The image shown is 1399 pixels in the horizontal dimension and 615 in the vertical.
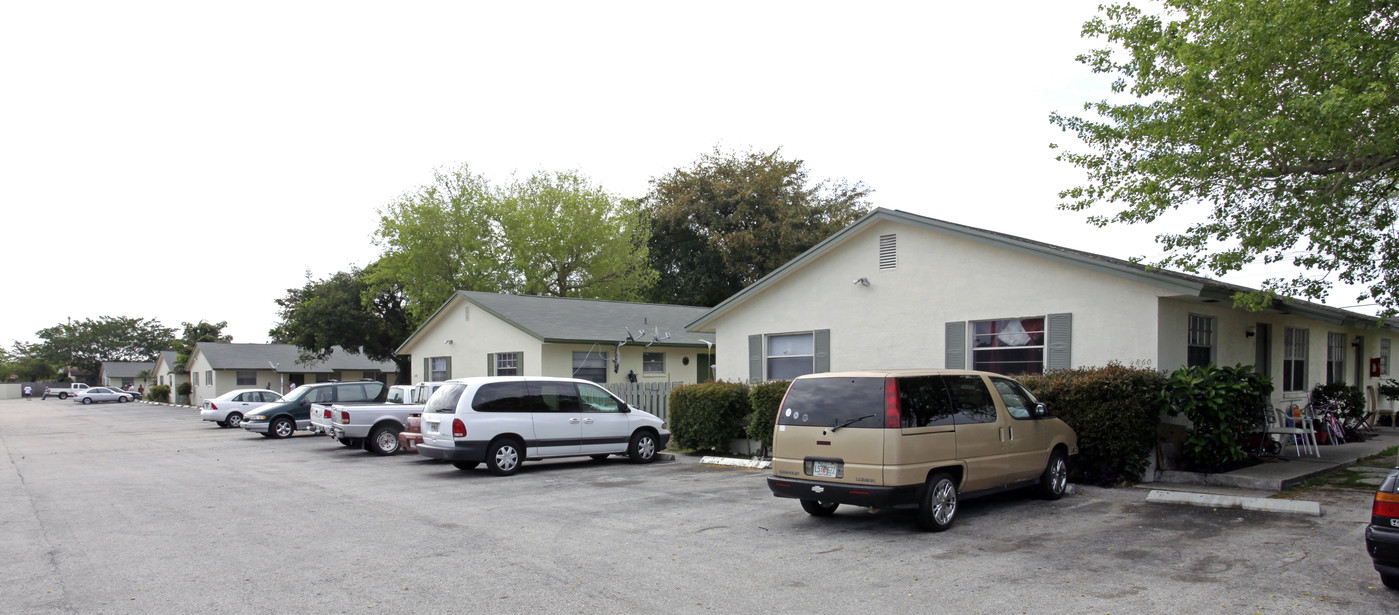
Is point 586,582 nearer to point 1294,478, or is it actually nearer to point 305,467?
point 1294,478

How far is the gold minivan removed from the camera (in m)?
8.50

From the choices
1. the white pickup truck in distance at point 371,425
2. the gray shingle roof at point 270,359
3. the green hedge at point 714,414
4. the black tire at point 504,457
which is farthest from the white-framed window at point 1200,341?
the gray shingle roof at point 270,359

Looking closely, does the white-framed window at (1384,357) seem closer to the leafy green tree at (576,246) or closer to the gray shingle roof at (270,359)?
the leafy green tree at (576,246)

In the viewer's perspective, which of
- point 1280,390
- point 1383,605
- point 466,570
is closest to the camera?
point 1383,605

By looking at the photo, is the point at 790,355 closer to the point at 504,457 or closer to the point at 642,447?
the point at 642,447

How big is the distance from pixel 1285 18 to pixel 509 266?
39.5 m

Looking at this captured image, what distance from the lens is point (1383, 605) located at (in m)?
5.89

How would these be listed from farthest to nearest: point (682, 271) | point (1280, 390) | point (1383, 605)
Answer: point (682, 271) → point (1280, 390) → point (1383, 605)

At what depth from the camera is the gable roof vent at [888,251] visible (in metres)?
15.4

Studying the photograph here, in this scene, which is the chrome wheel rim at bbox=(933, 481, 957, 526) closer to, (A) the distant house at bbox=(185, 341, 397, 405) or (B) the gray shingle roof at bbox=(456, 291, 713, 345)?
(B) the gray shingle roof at bbox=(456, 291, 713, 345)

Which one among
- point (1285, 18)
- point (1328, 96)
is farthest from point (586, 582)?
point (1285, 18)

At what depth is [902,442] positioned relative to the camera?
8.45 meters

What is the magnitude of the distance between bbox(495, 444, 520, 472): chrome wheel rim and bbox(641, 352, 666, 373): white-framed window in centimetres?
1164

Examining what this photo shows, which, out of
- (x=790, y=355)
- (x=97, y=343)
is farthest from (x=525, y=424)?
(x=97, y=343)
